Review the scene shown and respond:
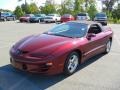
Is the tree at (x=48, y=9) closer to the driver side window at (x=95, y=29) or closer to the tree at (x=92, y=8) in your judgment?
the tree at (x=92, y=8)

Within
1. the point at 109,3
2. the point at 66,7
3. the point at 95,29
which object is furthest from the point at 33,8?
the point at 95,29

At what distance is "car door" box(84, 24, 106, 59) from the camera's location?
7293mm

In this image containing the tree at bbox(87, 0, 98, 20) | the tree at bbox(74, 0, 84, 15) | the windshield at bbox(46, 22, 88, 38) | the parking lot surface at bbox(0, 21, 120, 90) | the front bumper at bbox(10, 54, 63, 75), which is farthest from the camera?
the tree at bbox(74, 0, 84, 15)

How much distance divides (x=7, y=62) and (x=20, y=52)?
5.42 feet

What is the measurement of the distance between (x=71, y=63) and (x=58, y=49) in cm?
67

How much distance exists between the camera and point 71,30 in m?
7.51

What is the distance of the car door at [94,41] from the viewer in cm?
729

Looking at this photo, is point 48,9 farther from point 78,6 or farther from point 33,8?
point 78,6

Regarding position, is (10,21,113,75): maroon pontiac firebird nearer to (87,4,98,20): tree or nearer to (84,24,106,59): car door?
(84,24,106,59): car door

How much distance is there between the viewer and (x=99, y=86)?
18.8ft

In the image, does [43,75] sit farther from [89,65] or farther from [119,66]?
[119,66]

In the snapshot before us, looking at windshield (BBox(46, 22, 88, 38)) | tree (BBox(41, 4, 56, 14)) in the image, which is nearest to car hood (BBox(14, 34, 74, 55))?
windshield (BBox(46, 22, 88, 38))

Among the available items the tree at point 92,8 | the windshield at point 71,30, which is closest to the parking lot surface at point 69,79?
the windshield at point 71,30

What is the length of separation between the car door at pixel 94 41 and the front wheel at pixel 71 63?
51cm
